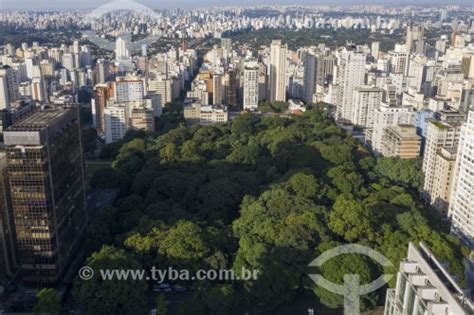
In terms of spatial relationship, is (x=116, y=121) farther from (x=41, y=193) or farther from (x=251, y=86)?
(x=41, y=193)

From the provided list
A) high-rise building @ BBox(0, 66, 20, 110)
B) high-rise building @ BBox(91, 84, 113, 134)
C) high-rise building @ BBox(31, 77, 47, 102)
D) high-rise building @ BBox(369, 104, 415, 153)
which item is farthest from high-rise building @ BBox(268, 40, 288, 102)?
high-rise building @ BBox(0, 66, 20, 110)

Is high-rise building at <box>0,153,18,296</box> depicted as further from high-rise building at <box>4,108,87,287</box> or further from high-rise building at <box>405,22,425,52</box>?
high-rise building at <box>405,22,425,52</box>

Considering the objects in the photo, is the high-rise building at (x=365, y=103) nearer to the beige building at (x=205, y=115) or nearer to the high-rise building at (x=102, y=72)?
the beige building at (x=205, y=115)

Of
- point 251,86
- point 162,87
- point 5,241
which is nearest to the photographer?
point 5,241

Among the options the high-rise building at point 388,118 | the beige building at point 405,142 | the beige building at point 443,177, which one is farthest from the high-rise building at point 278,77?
the beige building at point 443,177

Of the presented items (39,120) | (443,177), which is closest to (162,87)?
(443,177)

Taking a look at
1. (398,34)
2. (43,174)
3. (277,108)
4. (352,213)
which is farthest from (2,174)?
(398,34)
